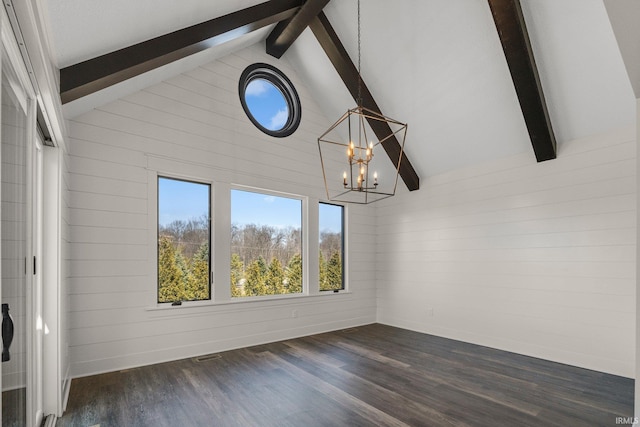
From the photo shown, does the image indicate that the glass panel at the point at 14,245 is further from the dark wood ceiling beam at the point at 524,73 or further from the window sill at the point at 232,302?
the dark wood ceiling beam at the point at 524,73

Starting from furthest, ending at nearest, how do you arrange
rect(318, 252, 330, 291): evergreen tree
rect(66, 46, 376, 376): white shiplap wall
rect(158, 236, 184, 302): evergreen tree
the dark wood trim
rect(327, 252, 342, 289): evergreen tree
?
rect(327, 252, 342, 289): evergreen tree < rect(318, 252, 330, 291): evergreen tree < the dark wood trim < rect(158, 236, 184, 302): evergreen tree < rect(66, 46, 376, 376): white shiplap wall

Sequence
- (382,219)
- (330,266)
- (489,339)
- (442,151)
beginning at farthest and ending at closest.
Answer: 1. (382,219)
2. (330,266)
3. (442,151)
4. (489,339)

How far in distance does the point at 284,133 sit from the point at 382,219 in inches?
99.2

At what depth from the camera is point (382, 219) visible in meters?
6.57

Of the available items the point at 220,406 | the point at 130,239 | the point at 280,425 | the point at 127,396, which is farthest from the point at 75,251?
the point at 280,425

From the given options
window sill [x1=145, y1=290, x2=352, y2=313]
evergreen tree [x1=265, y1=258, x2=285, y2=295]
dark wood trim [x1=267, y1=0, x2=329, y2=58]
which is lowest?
window sill [x1=145, y1=290, x2=352, y2=313]

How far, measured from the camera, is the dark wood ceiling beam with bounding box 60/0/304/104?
2.87m

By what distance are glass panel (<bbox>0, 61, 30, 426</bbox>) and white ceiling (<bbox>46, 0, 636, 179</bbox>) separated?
0.78m

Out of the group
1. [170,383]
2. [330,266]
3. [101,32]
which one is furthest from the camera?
[330,266]

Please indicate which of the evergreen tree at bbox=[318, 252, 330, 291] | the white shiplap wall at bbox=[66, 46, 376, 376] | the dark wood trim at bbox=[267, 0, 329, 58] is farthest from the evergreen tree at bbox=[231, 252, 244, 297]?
the dark wood trim at bbox=[267, 0, 329, 58]

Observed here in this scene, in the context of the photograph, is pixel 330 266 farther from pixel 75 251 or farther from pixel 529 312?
pixel 75 251

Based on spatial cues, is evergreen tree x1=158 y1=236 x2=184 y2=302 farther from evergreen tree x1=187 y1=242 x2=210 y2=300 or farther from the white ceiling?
the white ceiling

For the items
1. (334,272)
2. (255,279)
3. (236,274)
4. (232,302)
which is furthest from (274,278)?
(334,272)

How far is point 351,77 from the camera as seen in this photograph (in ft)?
16.7
